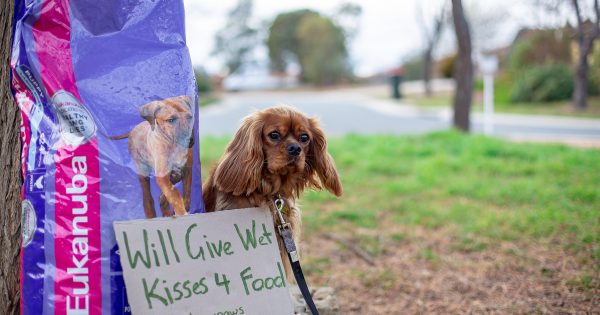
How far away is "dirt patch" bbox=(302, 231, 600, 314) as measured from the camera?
346 centimetres

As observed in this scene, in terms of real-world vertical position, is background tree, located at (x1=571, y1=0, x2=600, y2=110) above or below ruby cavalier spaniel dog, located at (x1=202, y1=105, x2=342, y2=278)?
above

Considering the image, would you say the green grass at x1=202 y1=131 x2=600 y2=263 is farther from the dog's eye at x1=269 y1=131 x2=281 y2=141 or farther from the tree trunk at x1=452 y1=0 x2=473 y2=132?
the tree trunk at x1=452 y1=0 x2=473 y2=132

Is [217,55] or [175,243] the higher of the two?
[217,55]

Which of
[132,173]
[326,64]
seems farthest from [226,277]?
[326,64]

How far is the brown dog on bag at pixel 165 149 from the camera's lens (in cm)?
213

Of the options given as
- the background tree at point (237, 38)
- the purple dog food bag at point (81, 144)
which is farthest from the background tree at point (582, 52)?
→ the background tree at point (237, 38)

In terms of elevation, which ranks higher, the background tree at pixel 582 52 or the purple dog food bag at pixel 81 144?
the background tree at pixel 582 52

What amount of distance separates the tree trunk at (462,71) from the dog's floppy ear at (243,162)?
28.2ft

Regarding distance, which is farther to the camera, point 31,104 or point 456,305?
point 456,305

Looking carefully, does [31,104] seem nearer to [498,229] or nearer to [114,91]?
[114,91]

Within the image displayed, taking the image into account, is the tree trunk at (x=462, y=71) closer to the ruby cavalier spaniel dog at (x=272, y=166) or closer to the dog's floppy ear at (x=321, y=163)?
the dog's floppy ear at (x=321, y=163)

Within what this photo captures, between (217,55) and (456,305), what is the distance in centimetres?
6541

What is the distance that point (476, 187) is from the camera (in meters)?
6.23

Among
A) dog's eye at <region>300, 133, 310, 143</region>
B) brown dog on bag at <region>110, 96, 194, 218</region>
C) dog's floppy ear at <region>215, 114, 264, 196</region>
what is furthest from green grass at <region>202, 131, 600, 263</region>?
brown dog on bag at <region>110, 96, 194, 218</region>
